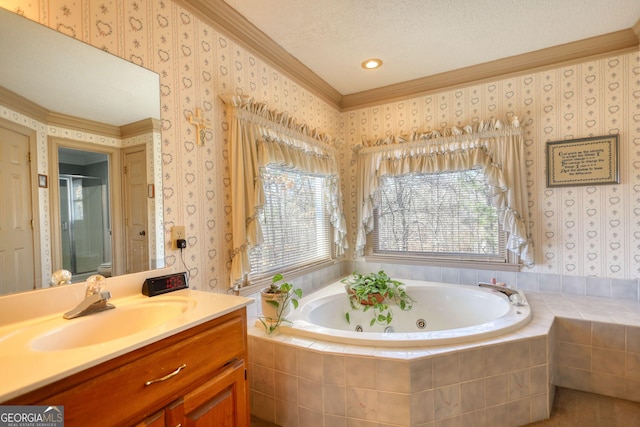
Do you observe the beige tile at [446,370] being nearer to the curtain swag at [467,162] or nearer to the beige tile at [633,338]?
the beige tile at [633,338]

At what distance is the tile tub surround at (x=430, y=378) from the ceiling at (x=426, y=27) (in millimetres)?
1999

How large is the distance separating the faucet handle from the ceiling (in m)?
1.53

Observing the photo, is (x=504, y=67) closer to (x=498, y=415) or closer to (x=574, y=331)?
(x=574, y=331)

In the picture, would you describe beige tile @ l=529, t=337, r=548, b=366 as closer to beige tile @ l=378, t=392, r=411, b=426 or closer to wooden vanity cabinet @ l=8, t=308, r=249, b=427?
beige tile @ l=378, t=392, r=411, b=426

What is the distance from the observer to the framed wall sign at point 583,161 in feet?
7.53

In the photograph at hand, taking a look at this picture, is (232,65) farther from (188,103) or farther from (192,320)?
(192,320)

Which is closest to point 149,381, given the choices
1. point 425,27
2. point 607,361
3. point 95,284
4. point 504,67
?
point 95,284

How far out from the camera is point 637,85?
2225 millimetres

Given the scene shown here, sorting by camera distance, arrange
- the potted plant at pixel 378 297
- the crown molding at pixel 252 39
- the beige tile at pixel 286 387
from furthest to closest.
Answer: the potted plant at pixel 378 297 < the crown molding at pixel 252 39 < the beige tile at pixel 286 387

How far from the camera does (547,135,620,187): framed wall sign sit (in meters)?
2.29

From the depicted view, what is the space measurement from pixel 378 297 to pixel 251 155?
1490 millimetres

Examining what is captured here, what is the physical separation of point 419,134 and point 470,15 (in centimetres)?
107

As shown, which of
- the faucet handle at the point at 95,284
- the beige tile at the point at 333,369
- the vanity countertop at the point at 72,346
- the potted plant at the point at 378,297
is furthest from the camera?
the potted plant at the point at 378,297

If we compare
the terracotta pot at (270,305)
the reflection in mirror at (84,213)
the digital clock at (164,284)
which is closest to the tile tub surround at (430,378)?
the terracotta pot at (270,305)
